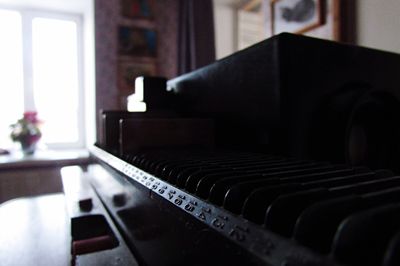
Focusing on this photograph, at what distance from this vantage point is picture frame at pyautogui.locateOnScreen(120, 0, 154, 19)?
2676mm

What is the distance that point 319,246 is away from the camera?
1.00 ft

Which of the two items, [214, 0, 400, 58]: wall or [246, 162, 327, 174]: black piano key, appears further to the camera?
[214, 0, 400, 58]: wall

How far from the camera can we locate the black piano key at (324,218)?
31cm

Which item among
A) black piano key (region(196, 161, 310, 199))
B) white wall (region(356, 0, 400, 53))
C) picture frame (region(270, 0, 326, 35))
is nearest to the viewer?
black piano key (region(196, 161, 310, 199))

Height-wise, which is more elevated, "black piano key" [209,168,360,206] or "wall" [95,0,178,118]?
"wall" [95,0,178,118]

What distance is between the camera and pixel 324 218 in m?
0.32

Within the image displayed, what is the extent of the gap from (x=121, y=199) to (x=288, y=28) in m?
1.35

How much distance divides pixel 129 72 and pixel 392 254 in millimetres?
2658

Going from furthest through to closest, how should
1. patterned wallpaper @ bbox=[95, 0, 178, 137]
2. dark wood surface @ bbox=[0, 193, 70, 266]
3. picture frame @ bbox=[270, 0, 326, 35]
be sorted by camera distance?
patterned wallpaper @ bbox=[95, 0, 178, 137] → picture frame @ bbox=[270, 0, 326, 35] → dark wood surface @ bbox=[0, 193, 70, 266]

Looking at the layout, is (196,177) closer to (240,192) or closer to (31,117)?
(240,192)

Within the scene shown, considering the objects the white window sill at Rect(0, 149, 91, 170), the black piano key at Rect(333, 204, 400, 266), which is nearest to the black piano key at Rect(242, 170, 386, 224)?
the black piano key at Rect(333, 204, 400, 266)

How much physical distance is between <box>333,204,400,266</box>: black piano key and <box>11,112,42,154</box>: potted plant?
2.64 metres

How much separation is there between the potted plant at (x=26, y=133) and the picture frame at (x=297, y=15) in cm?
199

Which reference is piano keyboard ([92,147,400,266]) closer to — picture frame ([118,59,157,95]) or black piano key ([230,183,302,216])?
black piano key ([230,183,302,216])
